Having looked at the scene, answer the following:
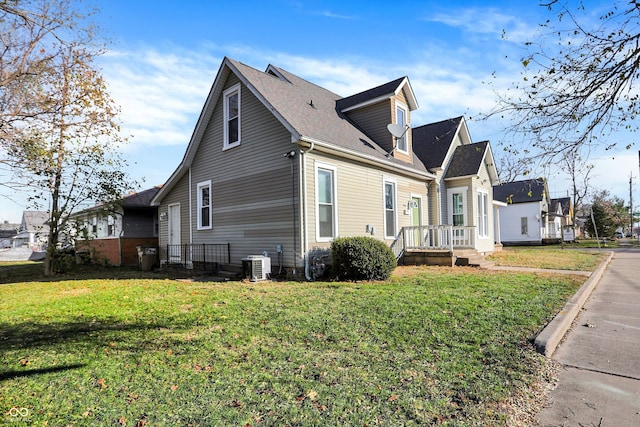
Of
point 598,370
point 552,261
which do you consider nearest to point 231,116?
point 598,370

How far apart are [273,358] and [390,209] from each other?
10029mm

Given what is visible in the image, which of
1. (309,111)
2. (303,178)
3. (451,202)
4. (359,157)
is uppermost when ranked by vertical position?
(309,111)

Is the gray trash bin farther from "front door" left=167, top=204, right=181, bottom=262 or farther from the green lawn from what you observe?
the green lawn

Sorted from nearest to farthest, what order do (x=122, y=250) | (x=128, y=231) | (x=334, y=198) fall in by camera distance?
(x=334, y=198), (x=122, y=250), (x=128, y=231)

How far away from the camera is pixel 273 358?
3955mm

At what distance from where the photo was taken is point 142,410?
9.56 ft

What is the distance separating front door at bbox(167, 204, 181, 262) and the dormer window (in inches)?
367

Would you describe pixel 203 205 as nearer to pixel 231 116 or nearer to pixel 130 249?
pixel 231 116

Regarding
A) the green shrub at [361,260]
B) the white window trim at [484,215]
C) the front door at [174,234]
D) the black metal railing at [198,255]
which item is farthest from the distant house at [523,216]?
the front door at [174,234]

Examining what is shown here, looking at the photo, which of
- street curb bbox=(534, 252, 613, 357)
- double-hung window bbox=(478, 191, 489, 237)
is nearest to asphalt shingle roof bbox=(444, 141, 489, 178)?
double-hung window bbox=(478, 191, 489, 237)

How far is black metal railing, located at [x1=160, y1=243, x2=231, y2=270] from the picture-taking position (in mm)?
12430

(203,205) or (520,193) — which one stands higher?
(520,193)

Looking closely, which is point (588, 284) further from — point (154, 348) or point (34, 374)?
point (34, 374)

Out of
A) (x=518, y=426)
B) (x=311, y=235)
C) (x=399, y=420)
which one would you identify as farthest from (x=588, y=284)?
(x=399, y=420)
